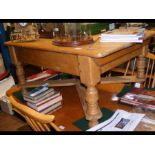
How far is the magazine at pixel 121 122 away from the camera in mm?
953

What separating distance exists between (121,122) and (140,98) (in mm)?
222

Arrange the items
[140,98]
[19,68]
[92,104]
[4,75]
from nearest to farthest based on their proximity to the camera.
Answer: [92,104] < [140,98] < [19,68] < [4,75]

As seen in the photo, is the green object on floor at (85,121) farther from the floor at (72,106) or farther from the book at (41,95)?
the book at (41,95)

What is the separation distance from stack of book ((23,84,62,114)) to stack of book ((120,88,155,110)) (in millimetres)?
377

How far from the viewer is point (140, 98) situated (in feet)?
3.80

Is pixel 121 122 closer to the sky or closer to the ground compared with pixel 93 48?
closer to the ground

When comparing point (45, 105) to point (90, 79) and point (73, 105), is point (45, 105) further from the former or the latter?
point (90, 79)

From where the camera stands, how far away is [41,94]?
1.22m

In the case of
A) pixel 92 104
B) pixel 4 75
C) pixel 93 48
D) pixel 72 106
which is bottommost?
pixel 4 75

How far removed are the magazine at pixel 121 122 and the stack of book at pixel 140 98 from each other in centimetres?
8

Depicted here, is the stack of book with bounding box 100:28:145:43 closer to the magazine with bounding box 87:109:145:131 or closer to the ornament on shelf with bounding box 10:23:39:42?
the magazine with bounding box 87:109:145:131

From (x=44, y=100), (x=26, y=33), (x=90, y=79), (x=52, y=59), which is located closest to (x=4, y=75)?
(x=26, y=33)

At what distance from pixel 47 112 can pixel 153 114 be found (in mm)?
566
